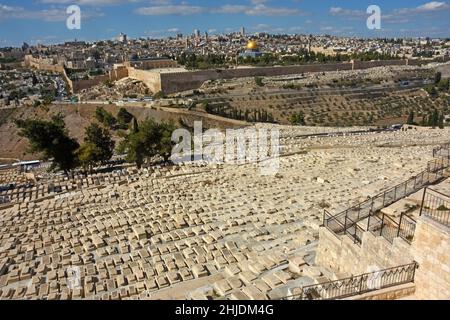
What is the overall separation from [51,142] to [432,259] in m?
20.8

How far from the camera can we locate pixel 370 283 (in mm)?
6535

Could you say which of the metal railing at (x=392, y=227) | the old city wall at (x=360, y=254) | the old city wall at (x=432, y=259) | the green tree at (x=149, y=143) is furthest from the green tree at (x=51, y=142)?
Answer: the old city wall at (x=432, y=259)

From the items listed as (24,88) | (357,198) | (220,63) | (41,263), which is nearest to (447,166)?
(357,198)

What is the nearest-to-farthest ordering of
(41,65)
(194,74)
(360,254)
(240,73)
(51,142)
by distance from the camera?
(360,254) < (51,142) < (194,74) < (240,73) < (41,65)

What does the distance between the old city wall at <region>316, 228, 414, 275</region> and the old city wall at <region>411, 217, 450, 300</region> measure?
0.31m

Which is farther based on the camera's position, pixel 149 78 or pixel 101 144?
pixel 149 78

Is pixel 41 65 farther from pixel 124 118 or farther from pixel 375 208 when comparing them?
pixel 375 208

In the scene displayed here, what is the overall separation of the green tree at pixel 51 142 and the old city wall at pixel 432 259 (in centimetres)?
2025

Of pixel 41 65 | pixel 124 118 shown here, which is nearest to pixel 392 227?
pixel 124 118

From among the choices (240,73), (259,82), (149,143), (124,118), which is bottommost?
(149,143)

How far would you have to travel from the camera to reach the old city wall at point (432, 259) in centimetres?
592

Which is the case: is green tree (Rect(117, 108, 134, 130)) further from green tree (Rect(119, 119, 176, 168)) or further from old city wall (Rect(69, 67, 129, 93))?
old city wall (Rect(69, 67, 129, 93))

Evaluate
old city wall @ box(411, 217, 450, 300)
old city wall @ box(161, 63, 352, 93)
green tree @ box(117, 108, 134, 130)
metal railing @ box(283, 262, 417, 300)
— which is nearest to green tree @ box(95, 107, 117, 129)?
green tree @ box(117, 108, 134, 130)
